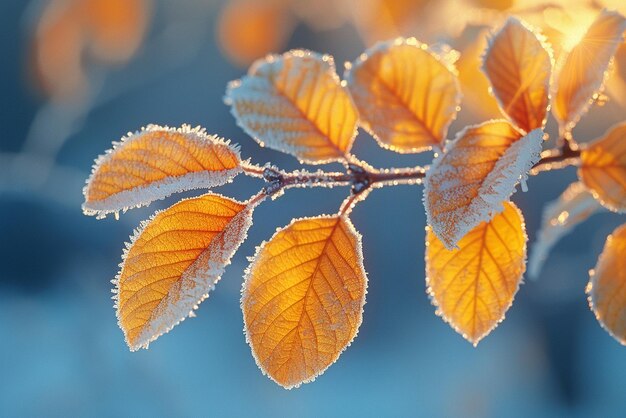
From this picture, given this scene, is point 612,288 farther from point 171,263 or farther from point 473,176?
point 171,263

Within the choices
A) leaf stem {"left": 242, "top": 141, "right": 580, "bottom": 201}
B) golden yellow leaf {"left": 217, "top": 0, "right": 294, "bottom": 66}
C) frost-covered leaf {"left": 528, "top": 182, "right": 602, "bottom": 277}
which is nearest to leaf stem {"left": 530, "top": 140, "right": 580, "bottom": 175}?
leaf stem {"left": 242, "top": 141, "right": 580, "bottom": 201}

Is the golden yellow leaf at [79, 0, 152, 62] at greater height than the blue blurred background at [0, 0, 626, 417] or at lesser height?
greater

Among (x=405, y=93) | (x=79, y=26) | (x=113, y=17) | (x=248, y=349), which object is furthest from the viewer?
(x=248, y=349)

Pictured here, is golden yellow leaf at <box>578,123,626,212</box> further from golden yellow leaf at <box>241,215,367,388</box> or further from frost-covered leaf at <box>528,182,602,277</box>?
golden yellow leaf at <box>241,215,367,388</box>

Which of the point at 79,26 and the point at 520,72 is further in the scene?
the point at 79,26

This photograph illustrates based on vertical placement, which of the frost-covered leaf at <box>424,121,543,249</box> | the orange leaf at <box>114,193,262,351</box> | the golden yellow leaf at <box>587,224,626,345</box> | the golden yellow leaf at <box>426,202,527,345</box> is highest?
the orange leaf at <box>114,193,262,351</box>

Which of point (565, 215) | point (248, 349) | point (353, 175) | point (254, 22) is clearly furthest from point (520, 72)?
point (248, 349)
